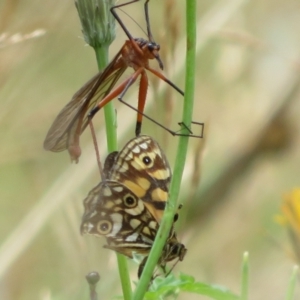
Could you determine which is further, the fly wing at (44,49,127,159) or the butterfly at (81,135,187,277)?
the fly wing at (44,49,127,159)

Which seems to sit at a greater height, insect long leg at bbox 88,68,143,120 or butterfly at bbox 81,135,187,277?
insect long leg at bbox 88,68,143,120

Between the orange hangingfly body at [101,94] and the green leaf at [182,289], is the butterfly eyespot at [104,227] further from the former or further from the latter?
the orange hangingfly body at [101,94]

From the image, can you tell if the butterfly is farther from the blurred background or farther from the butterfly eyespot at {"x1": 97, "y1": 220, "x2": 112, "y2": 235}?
the blurred background

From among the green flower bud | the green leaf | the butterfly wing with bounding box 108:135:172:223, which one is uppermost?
the green flower bud

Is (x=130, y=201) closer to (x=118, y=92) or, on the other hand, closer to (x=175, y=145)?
(x=118, y=92)

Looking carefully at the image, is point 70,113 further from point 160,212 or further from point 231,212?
point 231,212

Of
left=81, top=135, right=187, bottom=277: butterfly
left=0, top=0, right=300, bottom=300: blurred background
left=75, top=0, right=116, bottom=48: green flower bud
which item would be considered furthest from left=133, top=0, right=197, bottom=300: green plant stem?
left=0, top=0, right=300, bottom=300: blurred background

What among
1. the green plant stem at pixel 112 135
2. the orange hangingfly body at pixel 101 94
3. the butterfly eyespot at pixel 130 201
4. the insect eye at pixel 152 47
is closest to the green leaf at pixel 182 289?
the green plant stem at pixel 112 135

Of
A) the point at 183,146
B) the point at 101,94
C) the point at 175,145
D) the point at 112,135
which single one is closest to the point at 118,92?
the point at 101,94
